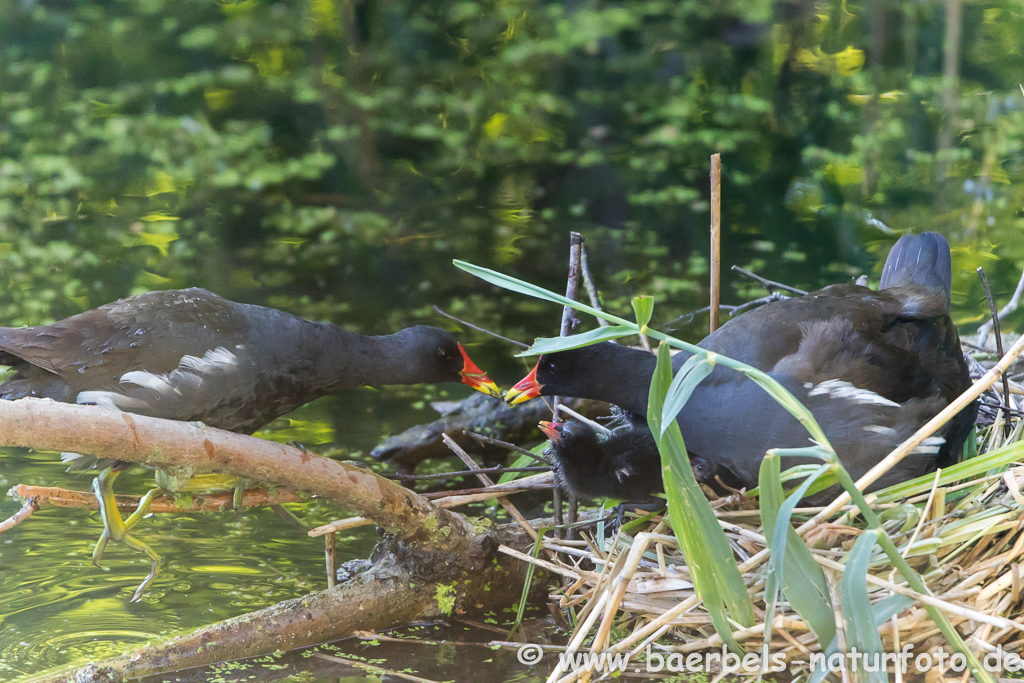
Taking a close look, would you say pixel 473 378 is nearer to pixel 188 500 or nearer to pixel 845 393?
pixel 188 500

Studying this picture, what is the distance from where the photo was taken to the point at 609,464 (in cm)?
232

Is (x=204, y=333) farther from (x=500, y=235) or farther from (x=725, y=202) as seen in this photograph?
(x=725, y=202)

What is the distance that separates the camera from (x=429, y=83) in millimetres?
8141

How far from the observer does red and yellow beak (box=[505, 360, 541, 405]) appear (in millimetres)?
2463

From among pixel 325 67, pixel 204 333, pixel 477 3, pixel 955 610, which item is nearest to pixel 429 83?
pixel 325 67

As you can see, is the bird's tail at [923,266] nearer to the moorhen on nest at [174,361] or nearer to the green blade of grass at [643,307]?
the green blade of grass at [643,307]

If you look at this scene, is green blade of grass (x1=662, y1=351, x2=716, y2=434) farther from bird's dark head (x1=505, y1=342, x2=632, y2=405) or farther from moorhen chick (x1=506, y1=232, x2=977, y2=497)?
bird's dark head (x1=505, y1=342, x2=632, y2=405)

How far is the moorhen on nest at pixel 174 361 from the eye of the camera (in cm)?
239

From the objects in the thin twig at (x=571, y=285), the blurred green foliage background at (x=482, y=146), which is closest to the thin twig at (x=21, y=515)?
the thin twig at (x=571, y=285)

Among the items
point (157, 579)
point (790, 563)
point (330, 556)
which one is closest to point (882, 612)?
point (790, 563)

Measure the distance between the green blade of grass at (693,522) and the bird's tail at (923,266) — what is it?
1.20 m

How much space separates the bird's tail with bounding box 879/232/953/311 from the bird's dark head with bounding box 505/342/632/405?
2.58ft

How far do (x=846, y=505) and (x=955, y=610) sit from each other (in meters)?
0.46
